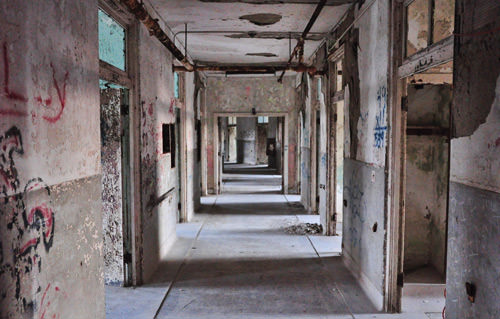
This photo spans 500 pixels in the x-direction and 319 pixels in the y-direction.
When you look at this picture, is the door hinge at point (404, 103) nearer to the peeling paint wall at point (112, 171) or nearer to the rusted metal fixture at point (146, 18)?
the rusted metal fixture at point (146, 18)

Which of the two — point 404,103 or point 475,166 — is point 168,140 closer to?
point 404,103

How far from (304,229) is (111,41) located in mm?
4417

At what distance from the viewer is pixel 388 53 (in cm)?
340

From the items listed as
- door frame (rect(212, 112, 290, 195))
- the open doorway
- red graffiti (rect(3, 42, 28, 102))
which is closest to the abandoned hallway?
red graffiti (rect(3, 42, 28, 102))

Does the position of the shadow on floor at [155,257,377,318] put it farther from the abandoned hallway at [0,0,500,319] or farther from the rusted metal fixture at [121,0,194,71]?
the rusted metal fixture at [121,0,194,71]

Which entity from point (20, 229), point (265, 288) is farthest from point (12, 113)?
point (265, 288)

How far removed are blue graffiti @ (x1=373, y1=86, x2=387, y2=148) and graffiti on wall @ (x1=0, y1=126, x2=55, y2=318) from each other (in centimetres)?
279

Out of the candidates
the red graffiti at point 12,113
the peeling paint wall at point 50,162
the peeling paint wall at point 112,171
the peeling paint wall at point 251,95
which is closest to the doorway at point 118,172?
the peeling paint wall at point 112,171

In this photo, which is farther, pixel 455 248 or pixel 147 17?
pixel 147 17

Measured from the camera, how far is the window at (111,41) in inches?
137

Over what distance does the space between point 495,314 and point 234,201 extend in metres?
7.81

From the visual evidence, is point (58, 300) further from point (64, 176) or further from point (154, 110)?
point (154, 110)

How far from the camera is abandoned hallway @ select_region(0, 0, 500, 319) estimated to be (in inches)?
76.5

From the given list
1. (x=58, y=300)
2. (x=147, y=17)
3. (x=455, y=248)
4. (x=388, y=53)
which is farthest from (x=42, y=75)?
(x=388, y=53)
